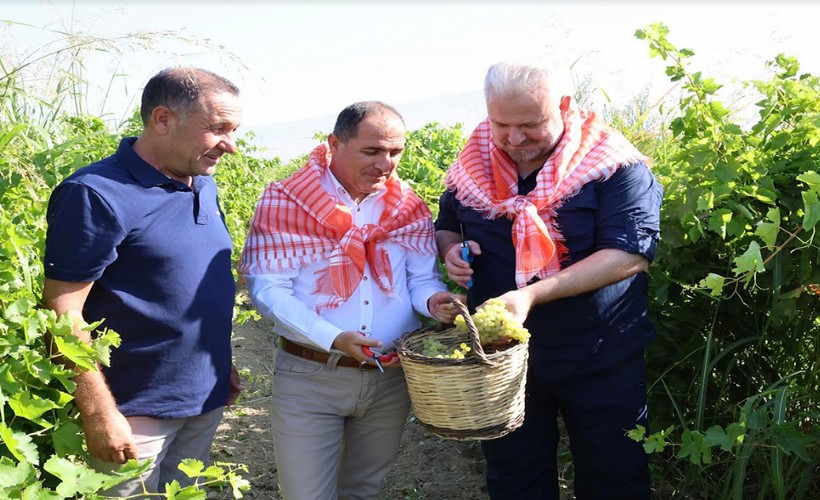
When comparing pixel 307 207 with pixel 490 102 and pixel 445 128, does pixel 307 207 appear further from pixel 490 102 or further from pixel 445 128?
→ pixel 445 128

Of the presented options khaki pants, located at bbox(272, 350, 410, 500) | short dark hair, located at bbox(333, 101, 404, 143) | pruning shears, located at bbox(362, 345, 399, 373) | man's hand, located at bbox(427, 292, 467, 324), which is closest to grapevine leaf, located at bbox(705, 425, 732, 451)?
man's hand, located at bbox(427, 292, 467, 324)

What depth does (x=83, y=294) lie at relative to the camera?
2.38m

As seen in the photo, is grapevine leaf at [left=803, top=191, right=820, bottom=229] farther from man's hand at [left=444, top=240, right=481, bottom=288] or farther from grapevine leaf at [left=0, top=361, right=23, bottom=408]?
grapevine leaf at [left=0, top=361, right=23, bottom=408]

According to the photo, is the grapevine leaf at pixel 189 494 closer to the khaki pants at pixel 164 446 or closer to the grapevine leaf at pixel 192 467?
the grapevine leaf at pixel 192 467

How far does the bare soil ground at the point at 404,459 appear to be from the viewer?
420 cm

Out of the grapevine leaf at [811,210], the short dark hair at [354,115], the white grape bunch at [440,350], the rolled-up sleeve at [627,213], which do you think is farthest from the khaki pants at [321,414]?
the grapevine leaf at [811,210]

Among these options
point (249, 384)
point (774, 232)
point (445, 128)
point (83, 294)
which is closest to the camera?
point (774, 232)

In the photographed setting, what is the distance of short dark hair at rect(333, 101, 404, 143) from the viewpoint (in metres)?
2.90

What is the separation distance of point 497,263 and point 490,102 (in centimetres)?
56

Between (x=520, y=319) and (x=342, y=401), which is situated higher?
(x=520, y=319)

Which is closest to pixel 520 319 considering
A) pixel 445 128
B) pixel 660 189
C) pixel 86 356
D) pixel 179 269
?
pixel 660 189

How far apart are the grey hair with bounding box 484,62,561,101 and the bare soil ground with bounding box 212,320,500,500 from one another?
2.11 meters

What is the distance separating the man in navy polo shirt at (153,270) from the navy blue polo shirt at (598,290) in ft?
3.09

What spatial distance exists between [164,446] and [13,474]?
90 centimetres
